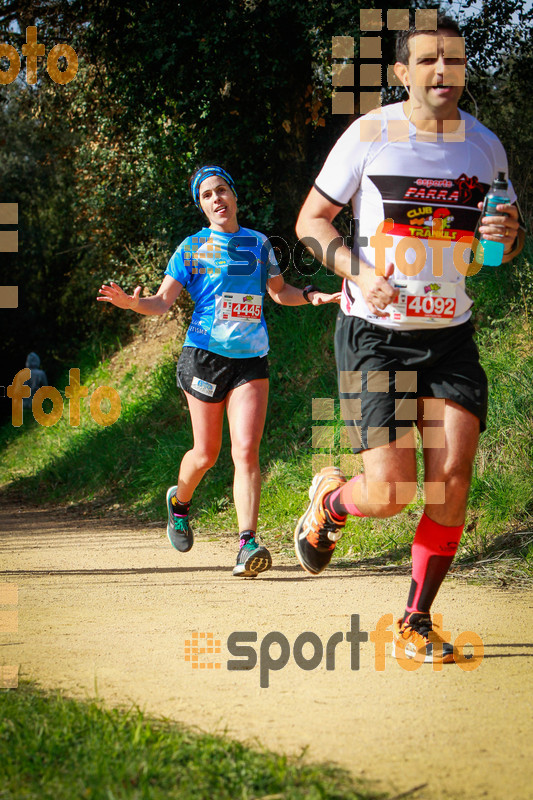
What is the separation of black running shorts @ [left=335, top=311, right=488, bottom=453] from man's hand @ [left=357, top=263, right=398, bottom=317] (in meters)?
0.20

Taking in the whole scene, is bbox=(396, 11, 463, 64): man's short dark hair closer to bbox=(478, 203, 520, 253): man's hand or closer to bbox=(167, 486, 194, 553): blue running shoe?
bbox=(478, 203, 520, 253): man's hand

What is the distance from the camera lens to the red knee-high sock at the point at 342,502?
3.74 meters

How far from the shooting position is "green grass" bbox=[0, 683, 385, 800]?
2223 millimetres

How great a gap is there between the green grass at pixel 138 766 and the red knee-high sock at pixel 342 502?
4.28 ft

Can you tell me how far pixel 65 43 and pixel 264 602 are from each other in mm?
10272

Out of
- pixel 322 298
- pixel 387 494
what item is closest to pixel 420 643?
pixel 387 494

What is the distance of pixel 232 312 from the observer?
544 centimetres

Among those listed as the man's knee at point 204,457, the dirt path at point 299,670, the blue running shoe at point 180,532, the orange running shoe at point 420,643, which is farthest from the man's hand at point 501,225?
the blue running shoe at point 180,532

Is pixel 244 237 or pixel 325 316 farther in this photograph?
pixel 325 316

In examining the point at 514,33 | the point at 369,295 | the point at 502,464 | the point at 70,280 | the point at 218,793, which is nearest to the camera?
the point at 218,793

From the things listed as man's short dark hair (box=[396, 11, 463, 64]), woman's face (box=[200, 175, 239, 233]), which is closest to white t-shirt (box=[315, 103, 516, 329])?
man's short dark hair (box=[396, 11, 463, 64])

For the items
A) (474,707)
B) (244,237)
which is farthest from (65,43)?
(474,707)

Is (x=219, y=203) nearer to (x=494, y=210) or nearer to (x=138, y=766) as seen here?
(x=494, y=210)

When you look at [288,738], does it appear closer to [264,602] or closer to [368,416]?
[368,416]
